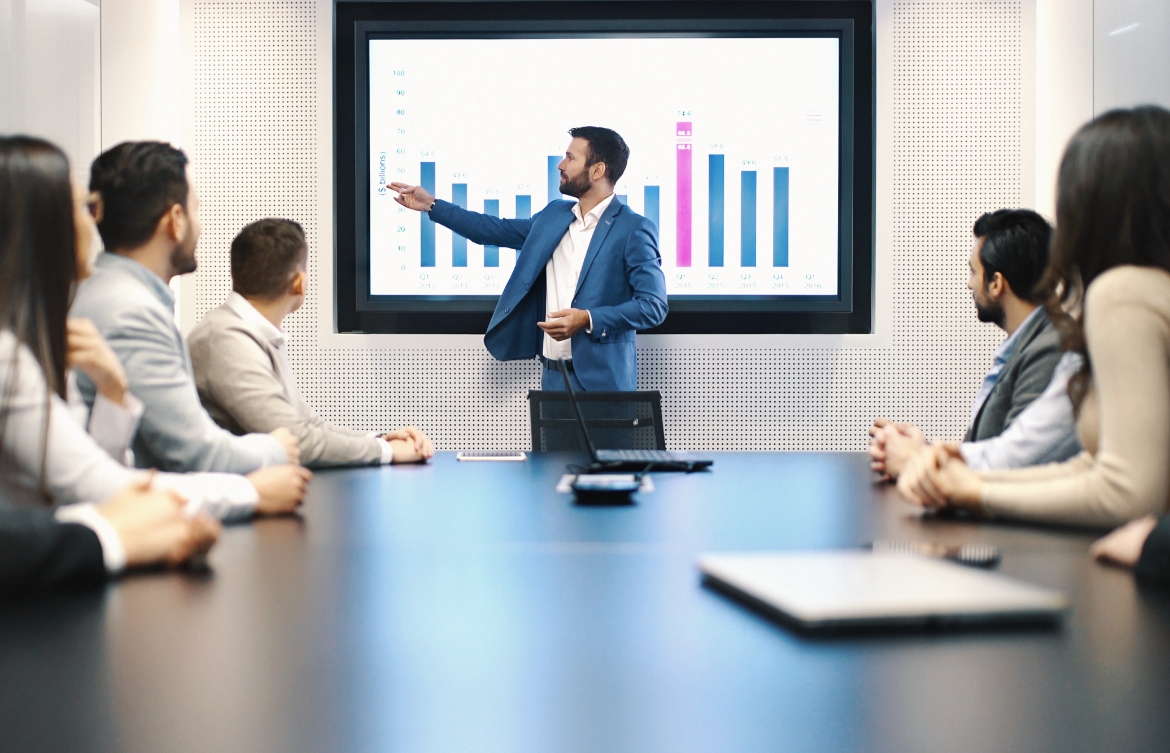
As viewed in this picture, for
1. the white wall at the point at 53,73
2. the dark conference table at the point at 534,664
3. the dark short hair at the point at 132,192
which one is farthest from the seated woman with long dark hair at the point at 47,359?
the white wall at the point at 53,73

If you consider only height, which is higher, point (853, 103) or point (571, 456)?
point (853, 103)

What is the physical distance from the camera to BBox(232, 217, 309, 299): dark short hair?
8.02 feet

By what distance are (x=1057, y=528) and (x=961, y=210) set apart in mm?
3147

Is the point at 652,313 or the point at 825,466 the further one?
the point at 652,313

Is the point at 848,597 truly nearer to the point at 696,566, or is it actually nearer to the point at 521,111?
the point at 696,566

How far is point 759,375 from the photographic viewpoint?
4.28m

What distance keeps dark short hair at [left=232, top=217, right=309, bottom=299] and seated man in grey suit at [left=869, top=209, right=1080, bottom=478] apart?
1522 mm

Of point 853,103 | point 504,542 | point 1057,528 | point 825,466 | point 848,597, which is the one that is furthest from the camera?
point 853,103

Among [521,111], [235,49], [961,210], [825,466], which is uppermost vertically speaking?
[235,49]

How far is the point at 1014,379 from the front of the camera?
2.11m

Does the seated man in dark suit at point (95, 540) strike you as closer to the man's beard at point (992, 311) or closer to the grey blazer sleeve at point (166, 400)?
the grey blazer sleeve at point (166, 400)

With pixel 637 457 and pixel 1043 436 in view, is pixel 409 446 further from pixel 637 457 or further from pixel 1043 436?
pixel 1043 436

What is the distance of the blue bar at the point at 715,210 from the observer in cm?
423

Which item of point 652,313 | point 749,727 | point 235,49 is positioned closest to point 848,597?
point 749,727
